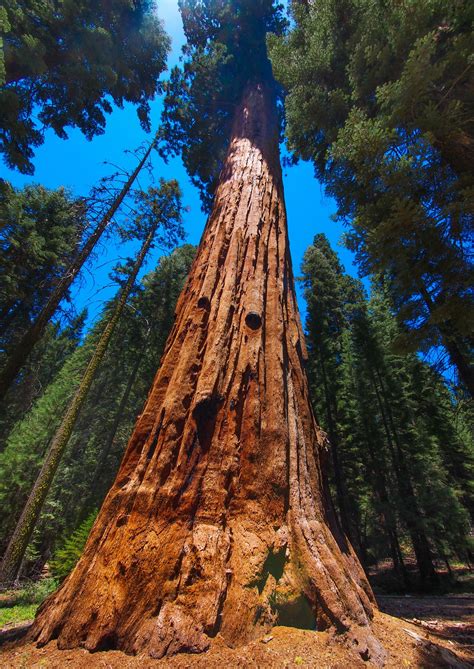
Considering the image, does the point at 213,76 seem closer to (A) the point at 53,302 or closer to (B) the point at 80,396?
(A) the point at 53,302

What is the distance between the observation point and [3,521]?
1492 cm

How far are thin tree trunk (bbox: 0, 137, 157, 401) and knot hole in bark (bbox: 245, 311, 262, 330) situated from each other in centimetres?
541

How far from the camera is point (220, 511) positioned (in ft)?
7.15

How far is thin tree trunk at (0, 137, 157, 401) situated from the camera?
19.6 feet

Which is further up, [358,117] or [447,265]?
[358,117]

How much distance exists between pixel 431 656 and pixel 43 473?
789 cm

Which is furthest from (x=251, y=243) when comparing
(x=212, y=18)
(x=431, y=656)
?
(x=212, y=18)

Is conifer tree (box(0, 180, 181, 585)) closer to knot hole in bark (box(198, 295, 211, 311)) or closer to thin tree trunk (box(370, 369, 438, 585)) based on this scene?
knot hole in bark (box(198, 295, 211, 311))

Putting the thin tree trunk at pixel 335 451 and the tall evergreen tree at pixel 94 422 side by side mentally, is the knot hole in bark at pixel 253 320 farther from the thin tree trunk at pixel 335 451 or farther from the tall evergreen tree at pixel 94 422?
the thin tree trunk at pixel 335 451

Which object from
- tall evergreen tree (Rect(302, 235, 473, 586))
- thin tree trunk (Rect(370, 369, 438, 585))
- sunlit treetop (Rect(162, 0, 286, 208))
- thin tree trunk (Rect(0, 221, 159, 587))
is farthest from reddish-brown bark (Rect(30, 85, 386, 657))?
thin tree trunk (Rect(370, 369, 438, 585))

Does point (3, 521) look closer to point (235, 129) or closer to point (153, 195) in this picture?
point (153, 195)

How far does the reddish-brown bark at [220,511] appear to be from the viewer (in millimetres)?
1788

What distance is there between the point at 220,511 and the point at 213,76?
39.0ft

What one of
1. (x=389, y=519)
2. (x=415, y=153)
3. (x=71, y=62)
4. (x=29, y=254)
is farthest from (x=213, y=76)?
(x=389, y=519)
